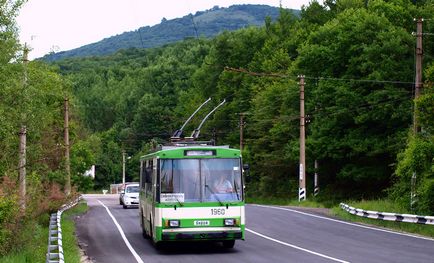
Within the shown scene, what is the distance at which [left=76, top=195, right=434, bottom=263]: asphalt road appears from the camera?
17844 mm

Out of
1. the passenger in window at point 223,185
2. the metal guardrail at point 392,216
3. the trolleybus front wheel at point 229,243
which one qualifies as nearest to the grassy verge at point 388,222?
the metal guardrail at point 392,216

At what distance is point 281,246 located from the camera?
2078 centimetres

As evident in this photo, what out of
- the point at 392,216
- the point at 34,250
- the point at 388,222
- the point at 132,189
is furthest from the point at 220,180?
the point at 132,189

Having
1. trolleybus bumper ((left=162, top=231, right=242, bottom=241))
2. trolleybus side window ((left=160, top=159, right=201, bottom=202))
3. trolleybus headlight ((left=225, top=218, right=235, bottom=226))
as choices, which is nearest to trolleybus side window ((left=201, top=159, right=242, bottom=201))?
trolleybus side window ((left=160, top=159, right=201, bottom=202))

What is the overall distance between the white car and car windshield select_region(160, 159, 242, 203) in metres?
27.5

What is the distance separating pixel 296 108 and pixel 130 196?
18.9 metres

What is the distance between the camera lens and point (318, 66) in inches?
2186

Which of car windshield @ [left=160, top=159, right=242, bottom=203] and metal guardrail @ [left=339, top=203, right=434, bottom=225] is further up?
car windshield @ [left=160, top=159, right=242, bottom=203]

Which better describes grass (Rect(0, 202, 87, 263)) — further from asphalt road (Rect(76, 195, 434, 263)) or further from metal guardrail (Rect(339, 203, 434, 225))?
metal guardrail (Rect(339, 203, 434, 225))

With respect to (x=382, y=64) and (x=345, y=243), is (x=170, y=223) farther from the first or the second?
(x=382, y=64)

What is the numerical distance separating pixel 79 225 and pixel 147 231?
9.72 m

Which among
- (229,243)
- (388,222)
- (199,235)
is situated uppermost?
(199,235)

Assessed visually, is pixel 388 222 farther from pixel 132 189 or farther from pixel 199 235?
pixel 132 189

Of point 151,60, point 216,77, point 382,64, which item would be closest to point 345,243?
point 382,64
